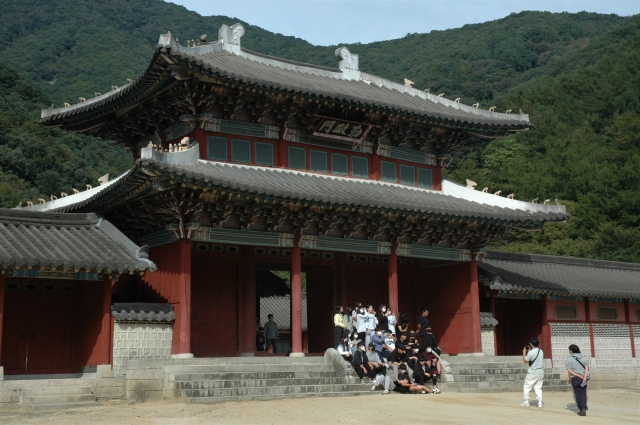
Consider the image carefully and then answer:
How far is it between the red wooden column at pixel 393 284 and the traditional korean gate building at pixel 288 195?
0.04m

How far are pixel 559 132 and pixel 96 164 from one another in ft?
142

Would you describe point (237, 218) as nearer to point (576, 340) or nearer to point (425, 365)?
point (425, 365)

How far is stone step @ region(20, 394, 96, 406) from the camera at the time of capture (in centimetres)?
1596

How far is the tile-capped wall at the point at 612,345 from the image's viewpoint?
2880cm

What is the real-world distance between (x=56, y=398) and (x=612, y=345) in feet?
67.4

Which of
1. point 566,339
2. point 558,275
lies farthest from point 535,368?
point 558,275

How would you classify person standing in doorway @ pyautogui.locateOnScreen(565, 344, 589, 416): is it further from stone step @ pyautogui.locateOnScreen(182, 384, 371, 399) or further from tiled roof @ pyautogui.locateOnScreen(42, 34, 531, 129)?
tiled roof @ pyautogui.locateOnScreen(42, 34, 531, 129)

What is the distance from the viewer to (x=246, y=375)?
17391 mm

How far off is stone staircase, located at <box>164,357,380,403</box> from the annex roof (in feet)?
13.5

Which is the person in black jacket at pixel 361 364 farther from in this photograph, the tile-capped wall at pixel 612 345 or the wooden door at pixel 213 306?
the tile-capped wall at pixel 612 345

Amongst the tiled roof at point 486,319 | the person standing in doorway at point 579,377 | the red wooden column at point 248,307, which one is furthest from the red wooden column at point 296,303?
the person standing in doorway at point 579,377

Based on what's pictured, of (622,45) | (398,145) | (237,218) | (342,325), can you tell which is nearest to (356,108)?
(398,145)

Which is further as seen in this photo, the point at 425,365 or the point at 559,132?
the point at 559,132

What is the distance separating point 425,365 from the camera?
19.2m
